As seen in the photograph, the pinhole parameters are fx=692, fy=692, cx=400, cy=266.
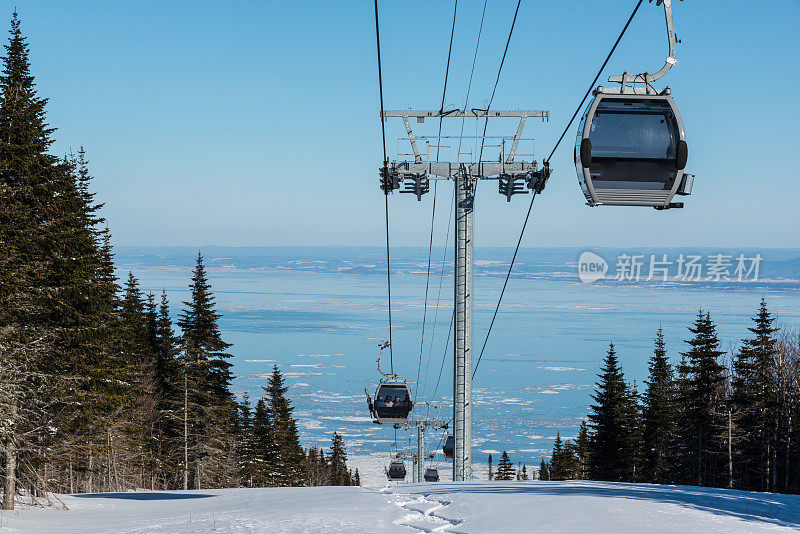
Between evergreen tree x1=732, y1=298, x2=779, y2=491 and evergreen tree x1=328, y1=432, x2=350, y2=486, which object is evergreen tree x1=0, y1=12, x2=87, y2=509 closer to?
evergreen tree x1=732, y1=298, x2=779, y2=491

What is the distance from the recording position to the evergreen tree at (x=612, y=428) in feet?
194

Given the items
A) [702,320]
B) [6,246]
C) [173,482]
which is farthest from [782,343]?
[6,246]

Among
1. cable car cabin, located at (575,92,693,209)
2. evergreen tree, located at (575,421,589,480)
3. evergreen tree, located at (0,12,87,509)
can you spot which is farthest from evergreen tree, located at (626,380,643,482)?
cable car cabin, located at (575,92,693,209)

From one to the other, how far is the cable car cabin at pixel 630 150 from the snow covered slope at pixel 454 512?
17.6ft

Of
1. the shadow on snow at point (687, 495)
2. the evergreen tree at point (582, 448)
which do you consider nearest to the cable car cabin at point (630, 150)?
the shadow on snow at point (687, 495)

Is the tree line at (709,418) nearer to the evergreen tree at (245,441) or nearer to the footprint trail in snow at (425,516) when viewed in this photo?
the evergreen tree at (245,441)

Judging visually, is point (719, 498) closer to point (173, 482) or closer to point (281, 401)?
point (173, 482)

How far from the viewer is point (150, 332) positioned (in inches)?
2100

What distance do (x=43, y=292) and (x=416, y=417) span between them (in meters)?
28.0

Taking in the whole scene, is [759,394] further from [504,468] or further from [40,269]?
[504,468]

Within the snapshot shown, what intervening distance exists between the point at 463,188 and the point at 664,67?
11.8 meters

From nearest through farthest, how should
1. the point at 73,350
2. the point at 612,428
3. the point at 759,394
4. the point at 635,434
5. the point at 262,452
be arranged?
1. the point at 73,350
2. the point at 759,394
3. the point at 635,434
4. the point at 612,428
5. the point at 262,452

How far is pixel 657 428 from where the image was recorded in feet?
192

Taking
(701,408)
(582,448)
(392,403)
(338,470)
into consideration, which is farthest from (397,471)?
(338,470)
